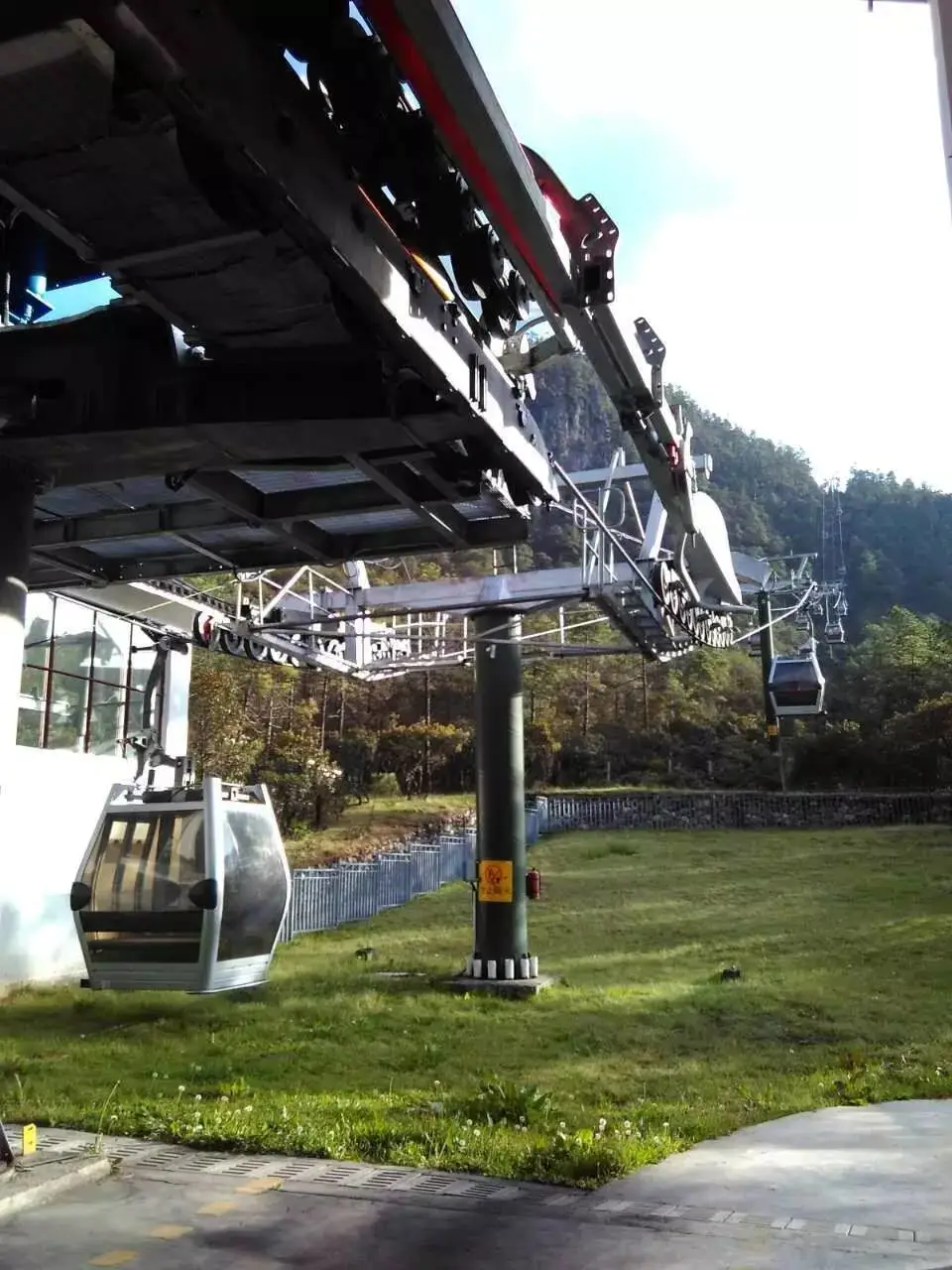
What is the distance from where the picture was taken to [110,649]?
16.8 meters

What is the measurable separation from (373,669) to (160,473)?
11.1m

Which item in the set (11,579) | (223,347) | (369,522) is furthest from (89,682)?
(223,347)

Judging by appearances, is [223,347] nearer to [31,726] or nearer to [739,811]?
[31,726]

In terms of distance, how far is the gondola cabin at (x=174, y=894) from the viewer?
8.16 m

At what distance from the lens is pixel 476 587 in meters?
14.6

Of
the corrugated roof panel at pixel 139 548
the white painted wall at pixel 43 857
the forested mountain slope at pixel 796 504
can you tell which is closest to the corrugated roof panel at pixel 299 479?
the corrugated roof panel at pixel 139 548

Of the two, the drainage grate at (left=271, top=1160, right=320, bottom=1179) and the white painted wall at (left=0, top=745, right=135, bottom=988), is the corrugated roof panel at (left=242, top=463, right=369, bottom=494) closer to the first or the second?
the drainage grate at (left=271, top=1160, right=320, bottom=1179)

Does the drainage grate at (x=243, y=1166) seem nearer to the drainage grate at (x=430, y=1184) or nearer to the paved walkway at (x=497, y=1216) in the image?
the paved walkway at (x=497, y=1216)

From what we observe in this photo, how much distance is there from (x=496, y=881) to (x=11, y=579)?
9.80 metres

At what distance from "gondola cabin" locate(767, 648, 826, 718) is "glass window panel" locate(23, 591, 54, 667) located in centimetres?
1318

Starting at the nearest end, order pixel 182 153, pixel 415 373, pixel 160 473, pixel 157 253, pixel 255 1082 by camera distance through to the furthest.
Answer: pixel 182 153
pixel 157 253
pixel 415 373
pixel 160 473
pixel 255 1082

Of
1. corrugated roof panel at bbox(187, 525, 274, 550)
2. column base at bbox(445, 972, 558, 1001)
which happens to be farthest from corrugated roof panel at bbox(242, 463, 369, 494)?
column base at bbox(445, 972, 558, 1001)

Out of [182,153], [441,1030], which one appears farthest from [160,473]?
[441,1030]

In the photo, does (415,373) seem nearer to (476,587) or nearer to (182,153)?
(182,153)
